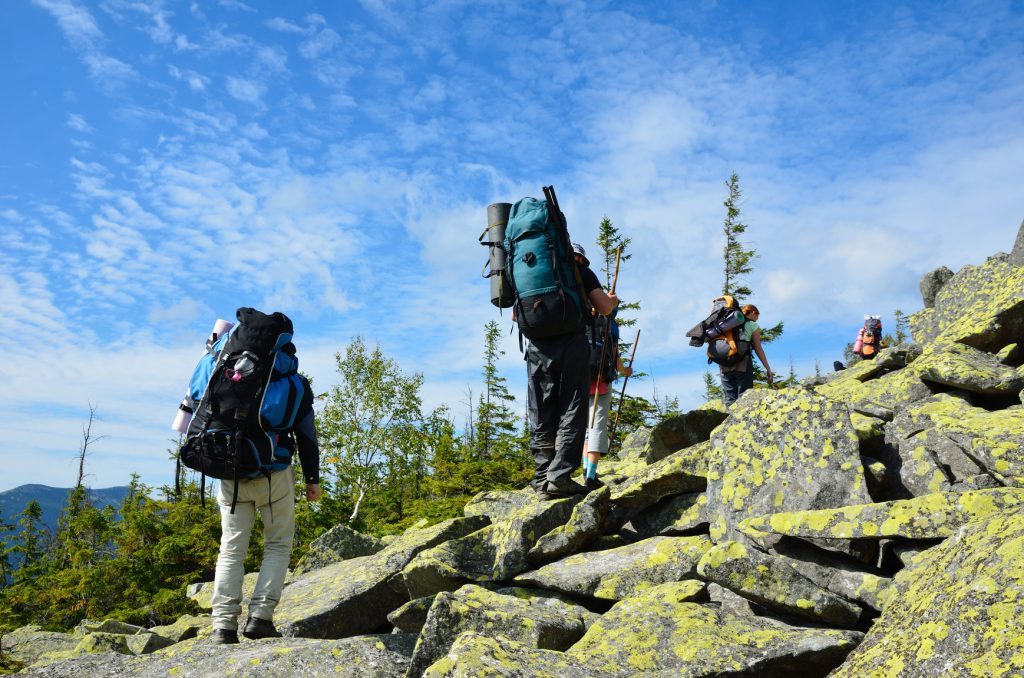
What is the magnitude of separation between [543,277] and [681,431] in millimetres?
3708

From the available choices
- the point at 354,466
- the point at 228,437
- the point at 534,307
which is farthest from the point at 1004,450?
the point at 354,466

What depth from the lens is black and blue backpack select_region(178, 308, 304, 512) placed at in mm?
5879

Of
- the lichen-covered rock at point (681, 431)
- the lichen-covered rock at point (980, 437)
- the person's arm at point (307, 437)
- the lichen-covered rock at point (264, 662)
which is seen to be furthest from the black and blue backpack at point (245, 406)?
the lichen-covered rock at point (980, 437)

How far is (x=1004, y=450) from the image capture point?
20.1 feet

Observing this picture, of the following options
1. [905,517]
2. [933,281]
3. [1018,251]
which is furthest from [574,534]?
[933,281]

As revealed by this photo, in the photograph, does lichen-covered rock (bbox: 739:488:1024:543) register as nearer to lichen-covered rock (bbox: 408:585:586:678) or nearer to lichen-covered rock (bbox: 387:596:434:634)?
lichen-covered rock (bbox: 408:585:586:678)

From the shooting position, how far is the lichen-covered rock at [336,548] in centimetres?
994

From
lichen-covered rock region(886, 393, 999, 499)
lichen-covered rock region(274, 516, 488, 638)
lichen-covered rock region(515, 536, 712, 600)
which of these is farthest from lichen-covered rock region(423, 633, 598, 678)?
lichen-covered rock region(886, 393, 999, 499)

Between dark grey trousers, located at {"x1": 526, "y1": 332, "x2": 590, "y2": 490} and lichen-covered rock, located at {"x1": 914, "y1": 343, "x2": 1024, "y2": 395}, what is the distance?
5.88 metres

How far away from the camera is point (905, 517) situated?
505 centimetres

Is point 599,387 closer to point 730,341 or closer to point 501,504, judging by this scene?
point 501,504

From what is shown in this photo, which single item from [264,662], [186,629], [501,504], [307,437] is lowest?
[186,629]

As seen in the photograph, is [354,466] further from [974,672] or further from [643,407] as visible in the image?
[974,672]

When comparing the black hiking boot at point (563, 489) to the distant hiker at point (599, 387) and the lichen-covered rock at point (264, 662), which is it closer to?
the distant hiker at point (599, 387)
